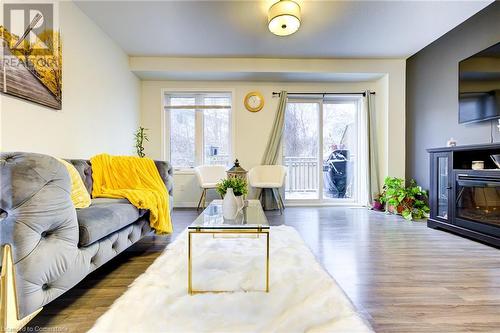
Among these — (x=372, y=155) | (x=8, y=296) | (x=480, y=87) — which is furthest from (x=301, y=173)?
(x=8, y=296)

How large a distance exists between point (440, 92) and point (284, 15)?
255 cm

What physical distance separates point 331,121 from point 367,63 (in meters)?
1.12

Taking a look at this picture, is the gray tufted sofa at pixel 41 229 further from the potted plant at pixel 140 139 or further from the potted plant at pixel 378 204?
the potted plant at pixel 378 204

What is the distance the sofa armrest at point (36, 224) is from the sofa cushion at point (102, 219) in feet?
0.49

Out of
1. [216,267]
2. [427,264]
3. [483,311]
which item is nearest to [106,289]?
[216,267]

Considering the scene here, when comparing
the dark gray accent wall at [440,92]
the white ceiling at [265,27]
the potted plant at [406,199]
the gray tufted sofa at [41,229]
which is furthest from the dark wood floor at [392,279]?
the white ceiling at [265,27]

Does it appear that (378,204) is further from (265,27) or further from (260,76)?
(265,27)

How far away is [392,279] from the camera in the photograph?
1.68 metres

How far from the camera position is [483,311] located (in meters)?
1.33

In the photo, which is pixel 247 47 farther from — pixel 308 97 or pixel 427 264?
pixel 427 264

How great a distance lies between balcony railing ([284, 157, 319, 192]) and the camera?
466 centimetres

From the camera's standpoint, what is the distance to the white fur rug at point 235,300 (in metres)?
1.15

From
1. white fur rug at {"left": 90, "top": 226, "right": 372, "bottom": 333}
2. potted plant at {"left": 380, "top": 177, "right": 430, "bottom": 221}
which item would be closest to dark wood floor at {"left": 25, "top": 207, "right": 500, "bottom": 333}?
white fur rug at {"left": 90, "top": 226, "right": 372, "bottom": 333}

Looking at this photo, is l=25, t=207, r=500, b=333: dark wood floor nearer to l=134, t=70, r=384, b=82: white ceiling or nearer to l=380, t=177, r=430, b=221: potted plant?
l=380, t=177, r=430, b=221: potted plant
